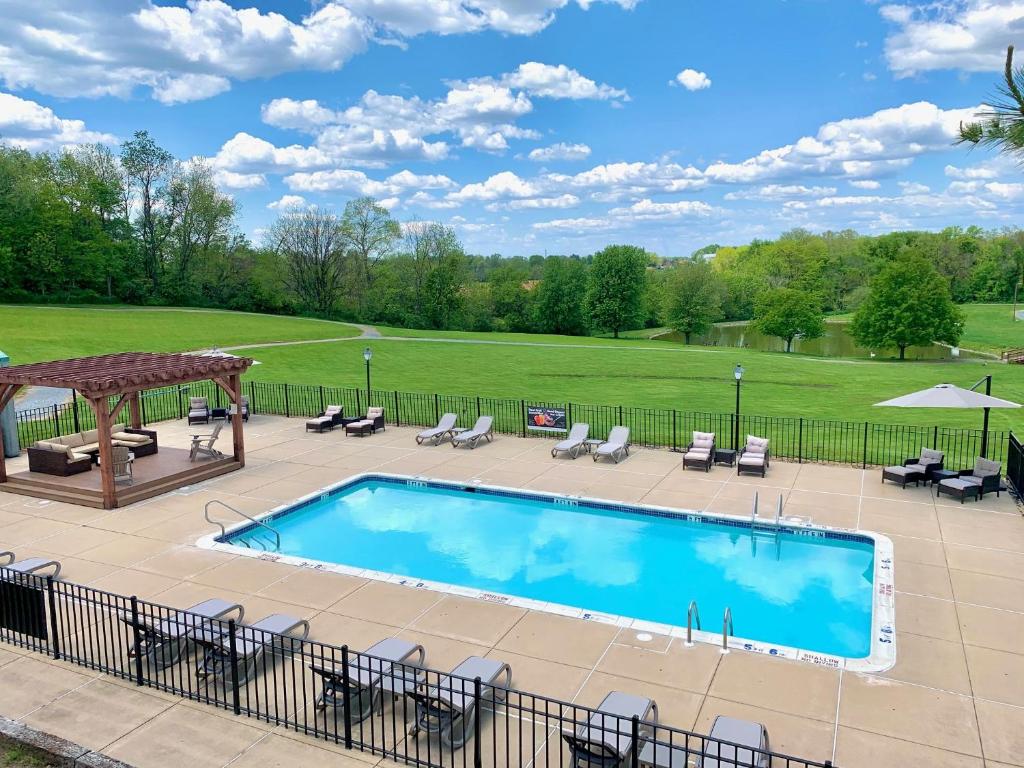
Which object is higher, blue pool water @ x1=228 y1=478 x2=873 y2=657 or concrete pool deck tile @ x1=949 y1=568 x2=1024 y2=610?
concrete pool deck tile @ x1=949 y1=568 x2=1024 y2=610

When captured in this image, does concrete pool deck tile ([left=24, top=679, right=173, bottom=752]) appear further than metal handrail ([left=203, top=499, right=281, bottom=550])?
No

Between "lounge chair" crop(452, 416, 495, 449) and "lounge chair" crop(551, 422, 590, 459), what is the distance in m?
2.48

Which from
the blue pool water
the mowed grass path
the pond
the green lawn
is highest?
the green lawn

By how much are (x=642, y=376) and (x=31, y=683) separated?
114 feet

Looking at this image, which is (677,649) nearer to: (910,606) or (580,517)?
(910,606)

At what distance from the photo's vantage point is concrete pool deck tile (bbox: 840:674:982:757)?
25.1 feet

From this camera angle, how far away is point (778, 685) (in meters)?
8.71

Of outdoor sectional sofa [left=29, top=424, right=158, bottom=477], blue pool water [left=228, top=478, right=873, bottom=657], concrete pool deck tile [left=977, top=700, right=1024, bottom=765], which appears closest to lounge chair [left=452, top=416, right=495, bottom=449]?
blue pool water [left=228, top=478, right=873, bottom=657]

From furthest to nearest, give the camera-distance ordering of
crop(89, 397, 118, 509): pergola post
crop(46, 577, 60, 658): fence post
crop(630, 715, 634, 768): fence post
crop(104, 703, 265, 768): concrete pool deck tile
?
crop(89, 397, 118, 509): pergola post, crop(46, 577, 60, 658): fence post, crop(104, 703, 265, 768): concrete pool deck tile, crop(630, 715, 634, 768): fence post

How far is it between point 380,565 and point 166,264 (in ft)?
246

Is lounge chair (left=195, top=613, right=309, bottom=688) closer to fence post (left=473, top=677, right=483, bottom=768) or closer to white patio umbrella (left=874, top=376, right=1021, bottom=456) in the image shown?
fence post (left=473, top=677, right=483, bottom=768)

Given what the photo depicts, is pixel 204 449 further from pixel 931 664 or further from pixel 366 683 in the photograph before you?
pixel 931 664

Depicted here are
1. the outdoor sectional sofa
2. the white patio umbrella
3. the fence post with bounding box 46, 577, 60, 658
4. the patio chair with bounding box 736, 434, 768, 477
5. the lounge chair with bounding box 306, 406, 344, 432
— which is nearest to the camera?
→ the fence post with bounding box 46, 577, 60, 658

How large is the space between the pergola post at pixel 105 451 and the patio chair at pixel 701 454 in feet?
43.8
